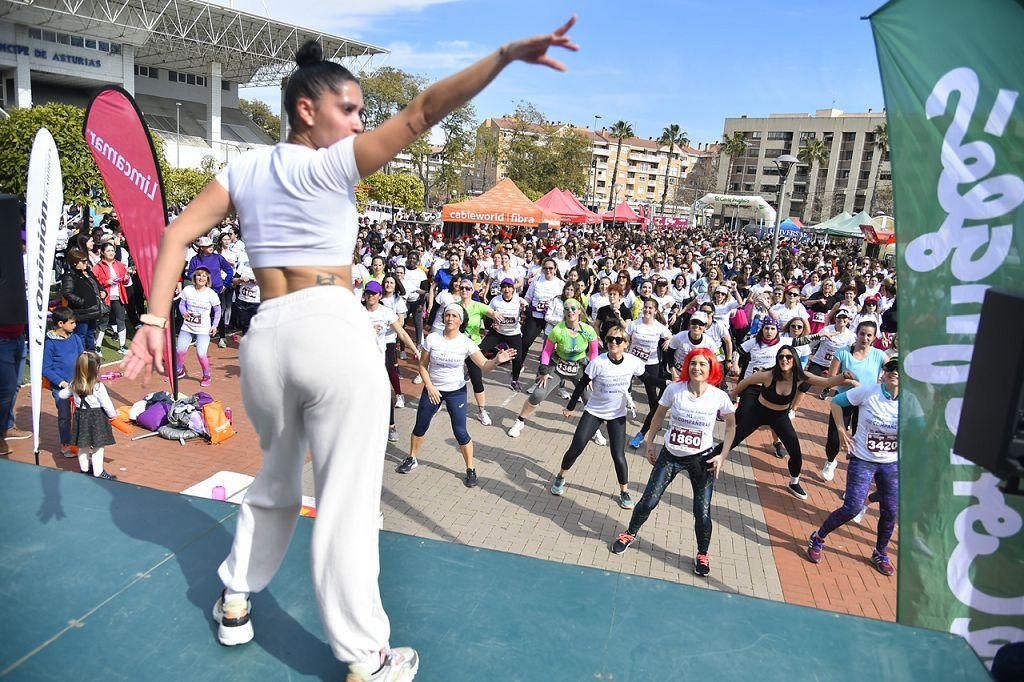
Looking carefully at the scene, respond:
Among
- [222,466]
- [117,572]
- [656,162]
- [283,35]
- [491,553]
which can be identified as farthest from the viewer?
[656,162]

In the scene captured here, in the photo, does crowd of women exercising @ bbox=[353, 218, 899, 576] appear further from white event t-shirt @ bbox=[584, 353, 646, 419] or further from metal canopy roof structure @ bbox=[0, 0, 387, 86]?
metal canopy roof structure @ bbox=[0, 0, 387, 86]

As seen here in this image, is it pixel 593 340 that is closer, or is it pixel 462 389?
pixel 462 389

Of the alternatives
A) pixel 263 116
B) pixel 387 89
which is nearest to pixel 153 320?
pixel 387 89

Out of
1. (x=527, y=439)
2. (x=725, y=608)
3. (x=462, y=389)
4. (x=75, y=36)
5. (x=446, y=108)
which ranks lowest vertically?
(x=527, y=439)

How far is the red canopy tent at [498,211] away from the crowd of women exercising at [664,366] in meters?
5.38

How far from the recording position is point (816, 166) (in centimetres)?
8900

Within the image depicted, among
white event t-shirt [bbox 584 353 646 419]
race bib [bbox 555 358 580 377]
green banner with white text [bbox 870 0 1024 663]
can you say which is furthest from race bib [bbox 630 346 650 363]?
green banner with white text [bbox 870 0 1024 663]

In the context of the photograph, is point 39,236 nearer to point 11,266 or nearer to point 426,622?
point 11,266

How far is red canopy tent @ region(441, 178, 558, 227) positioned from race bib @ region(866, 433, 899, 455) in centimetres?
1450

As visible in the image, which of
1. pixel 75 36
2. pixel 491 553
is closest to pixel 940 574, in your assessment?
pixel 491 553

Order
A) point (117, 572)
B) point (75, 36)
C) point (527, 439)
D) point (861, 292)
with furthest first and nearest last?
1. point (75, 36)
2. point (861, 292)
3. point (527, 439)
4. point (117, 572)

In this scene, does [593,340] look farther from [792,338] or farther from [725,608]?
[725,608]

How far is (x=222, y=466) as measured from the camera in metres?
6.72

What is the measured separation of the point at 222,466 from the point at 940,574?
616 cm
